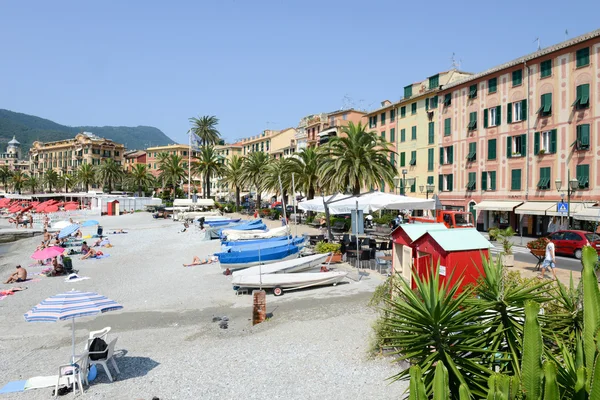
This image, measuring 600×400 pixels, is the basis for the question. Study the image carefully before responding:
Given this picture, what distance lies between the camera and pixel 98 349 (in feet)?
35.0

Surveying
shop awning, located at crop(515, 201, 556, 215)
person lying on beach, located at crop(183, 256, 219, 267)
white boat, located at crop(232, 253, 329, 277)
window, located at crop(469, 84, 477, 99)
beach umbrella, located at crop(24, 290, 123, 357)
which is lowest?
person lying on beach, located at crop(183, 256, 219, 267)

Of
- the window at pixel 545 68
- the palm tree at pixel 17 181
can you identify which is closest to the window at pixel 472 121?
the window at pixel 545 68

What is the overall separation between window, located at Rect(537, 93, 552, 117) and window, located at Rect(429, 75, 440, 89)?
48.2 ft

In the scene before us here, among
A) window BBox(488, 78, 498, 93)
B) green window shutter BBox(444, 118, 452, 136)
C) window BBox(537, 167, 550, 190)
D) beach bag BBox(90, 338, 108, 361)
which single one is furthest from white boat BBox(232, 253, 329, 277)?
green window shutter BBox(444, 118, 452, 136)

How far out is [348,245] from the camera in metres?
23.2

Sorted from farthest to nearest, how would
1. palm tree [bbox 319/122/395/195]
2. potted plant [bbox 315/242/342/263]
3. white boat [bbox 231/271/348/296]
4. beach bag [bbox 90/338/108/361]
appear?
palm tree [bbox 319/122/395/195], potted plant [bbox 315/242/342/263], white boat [bbox 231/271/348/296], beach bag [bbox 90/338/108/361]

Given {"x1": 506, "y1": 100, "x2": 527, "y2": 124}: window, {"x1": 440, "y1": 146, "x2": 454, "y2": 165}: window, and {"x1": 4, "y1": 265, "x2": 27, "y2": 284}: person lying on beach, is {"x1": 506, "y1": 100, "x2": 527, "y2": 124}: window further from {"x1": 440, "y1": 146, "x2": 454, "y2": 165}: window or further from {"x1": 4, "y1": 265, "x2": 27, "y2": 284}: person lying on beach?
{"x1": 4, "y1": 265, "x2": 27, "y2": 284}: person lying on beach

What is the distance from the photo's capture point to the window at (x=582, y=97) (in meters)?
30.8

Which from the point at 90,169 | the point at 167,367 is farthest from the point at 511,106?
the point at 90,169

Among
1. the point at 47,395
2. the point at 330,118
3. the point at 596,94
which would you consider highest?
the point at 330,118

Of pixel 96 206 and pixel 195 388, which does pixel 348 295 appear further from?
pixel 96 206

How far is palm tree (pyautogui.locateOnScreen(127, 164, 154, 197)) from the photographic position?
9812 cm

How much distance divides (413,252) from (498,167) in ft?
91.2

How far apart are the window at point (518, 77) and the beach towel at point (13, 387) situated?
3820cm
